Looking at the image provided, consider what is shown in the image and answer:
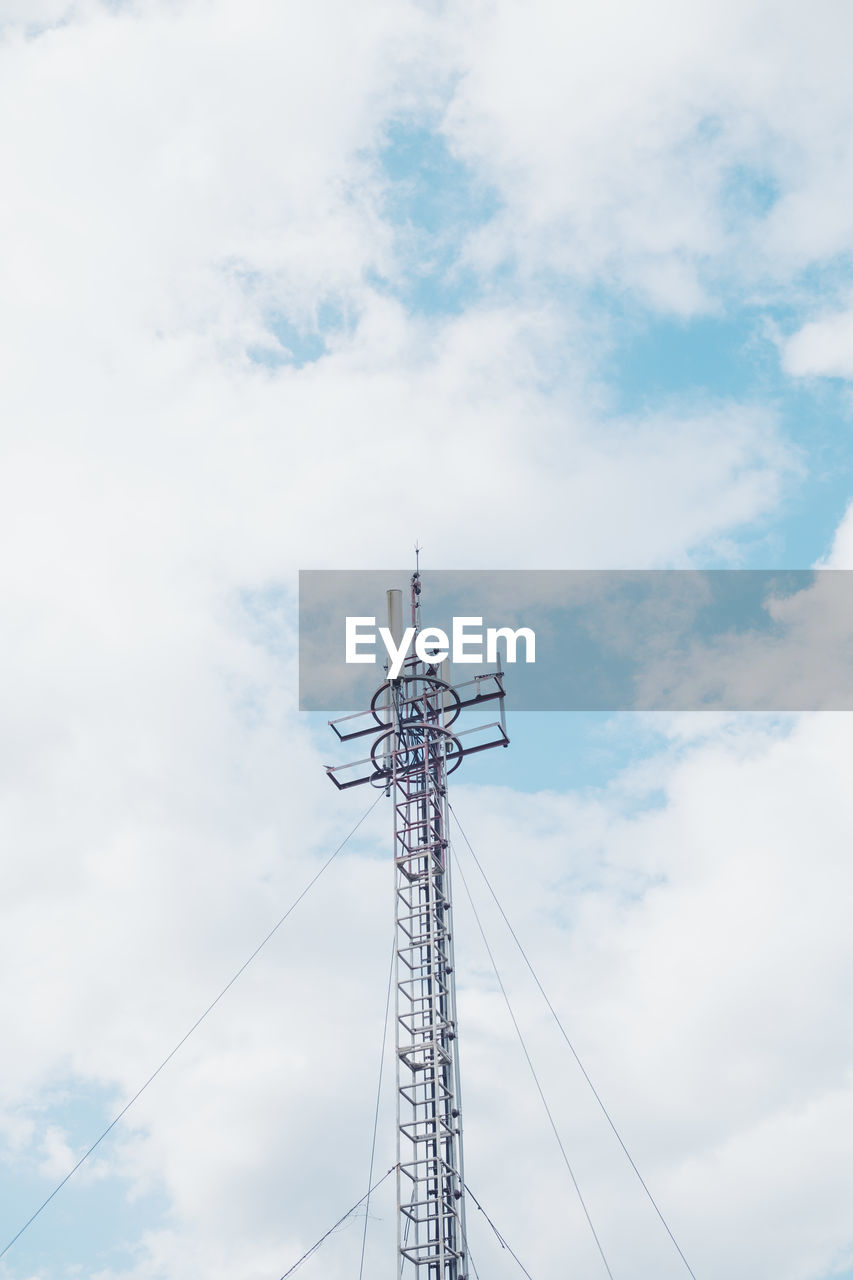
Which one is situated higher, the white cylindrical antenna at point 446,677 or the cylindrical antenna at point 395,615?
the cylindrical antenna at point 395,615

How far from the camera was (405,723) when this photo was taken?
198 ft

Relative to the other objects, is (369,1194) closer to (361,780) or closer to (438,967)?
(438,967)

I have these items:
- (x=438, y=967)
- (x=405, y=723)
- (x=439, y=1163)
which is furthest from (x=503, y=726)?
(x=439, y=1163)

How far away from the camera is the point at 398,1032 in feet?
184

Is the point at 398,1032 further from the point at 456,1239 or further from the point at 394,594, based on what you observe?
the point at 394,594

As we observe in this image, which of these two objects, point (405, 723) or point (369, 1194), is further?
point (405, 723)

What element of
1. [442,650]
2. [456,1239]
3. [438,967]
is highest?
[442,650]

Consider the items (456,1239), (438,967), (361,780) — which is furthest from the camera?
(361,780)

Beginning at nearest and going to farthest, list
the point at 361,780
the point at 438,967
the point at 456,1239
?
the point at 456,1239 → the point at 438,967 → the point at 361,780

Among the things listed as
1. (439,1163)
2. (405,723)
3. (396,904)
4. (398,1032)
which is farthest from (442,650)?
(439,1163)

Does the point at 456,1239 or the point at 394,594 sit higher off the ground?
the point at 394,594

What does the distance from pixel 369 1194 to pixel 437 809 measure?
1163 cm

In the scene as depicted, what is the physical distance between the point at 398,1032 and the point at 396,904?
4.14 metres

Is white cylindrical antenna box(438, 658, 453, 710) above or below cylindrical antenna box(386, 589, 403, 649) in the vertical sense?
below
